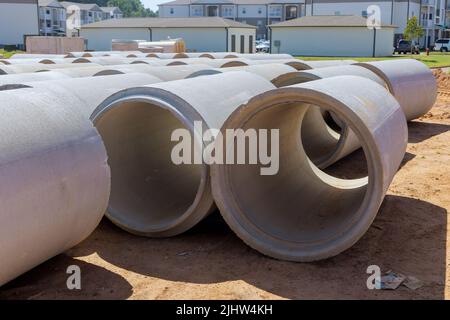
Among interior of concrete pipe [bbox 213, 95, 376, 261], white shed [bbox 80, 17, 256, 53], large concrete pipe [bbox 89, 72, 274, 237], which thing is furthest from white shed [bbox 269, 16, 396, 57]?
large concrete pipe [bbox 89, 72, 274, 237]

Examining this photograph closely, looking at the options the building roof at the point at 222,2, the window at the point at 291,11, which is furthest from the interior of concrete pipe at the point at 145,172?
the window at the point at 291,11

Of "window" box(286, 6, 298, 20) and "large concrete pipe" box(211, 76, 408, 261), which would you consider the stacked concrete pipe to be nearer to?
"large concrete pipe" box(211, 76, 408, 261)

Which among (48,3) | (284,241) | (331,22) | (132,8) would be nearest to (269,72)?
(284,241)

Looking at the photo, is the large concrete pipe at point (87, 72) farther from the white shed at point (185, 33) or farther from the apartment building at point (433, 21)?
the apartment building at point (433, 21)

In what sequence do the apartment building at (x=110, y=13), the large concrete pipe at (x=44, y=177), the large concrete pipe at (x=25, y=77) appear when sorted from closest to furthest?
the large concrete pipe at (x=44, y=177)
the large concrete pipe at (x=25, y=77)
the apartment building at (x=110, y=13)

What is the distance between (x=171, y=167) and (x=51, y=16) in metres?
97.8

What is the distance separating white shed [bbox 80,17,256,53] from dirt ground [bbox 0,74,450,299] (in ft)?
148

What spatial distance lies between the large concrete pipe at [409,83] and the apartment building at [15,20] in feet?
187

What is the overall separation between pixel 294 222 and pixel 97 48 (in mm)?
51843

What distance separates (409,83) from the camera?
13.0 metres

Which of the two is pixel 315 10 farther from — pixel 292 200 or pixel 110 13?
pixel 292 200

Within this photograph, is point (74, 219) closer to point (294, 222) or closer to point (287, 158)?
point (294, 222)

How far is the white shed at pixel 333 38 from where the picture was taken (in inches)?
1994
